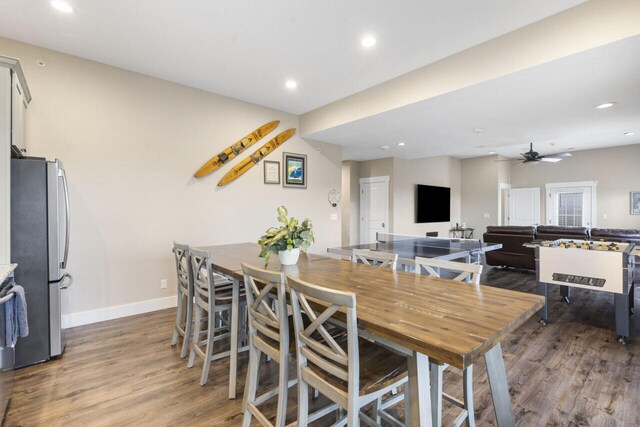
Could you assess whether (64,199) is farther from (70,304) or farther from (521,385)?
(521,385)

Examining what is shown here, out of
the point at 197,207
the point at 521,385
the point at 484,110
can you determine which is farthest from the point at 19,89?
the point at 484,110

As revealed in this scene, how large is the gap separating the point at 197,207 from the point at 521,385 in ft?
12.6

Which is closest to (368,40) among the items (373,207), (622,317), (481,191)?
(622,317)

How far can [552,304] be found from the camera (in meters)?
4.04

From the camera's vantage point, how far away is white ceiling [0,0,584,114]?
244cm

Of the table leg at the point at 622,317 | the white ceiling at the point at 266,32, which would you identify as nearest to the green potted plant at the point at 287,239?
the white ceiling at the point at 266,32

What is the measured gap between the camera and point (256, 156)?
4566 millimetres

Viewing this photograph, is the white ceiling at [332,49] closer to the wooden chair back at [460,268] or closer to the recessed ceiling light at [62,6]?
the recessed ceiling light at [62,6]

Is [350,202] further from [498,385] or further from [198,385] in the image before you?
[498,385]

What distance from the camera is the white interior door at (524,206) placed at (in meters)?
8.41

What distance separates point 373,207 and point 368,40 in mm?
5217

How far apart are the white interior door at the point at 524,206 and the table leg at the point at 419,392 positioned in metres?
9.04

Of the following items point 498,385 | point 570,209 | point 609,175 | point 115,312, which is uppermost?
point 609,175

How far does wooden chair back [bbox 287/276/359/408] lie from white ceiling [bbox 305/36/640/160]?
9.56 feet
